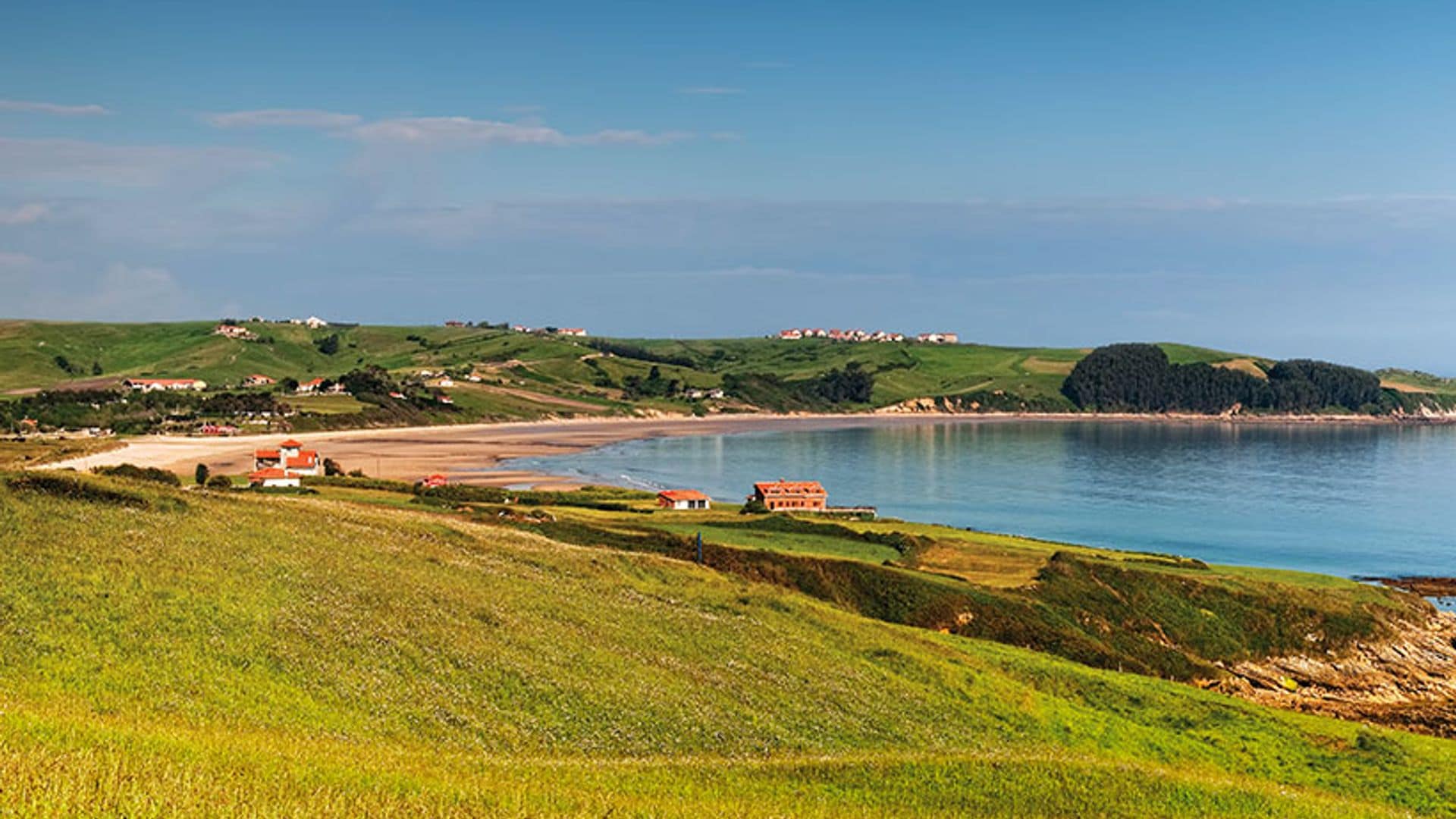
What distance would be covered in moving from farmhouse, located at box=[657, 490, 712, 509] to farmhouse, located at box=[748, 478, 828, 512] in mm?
6755

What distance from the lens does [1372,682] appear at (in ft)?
189

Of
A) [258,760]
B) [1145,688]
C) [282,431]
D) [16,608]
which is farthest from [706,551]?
[282,431]

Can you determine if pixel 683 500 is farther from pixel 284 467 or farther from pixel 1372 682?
pixel 1372 682

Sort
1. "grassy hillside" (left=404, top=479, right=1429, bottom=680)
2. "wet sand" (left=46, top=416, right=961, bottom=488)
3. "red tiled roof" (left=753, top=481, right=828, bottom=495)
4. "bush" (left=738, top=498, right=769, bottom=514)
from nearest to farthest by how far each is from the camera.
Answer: "grassy hillside" (left=404, top=479, right=1429, bottom=680) → "bush" (left=738, top=498, right=769, bottom=514) → "red tiled roof" (left=753, top=481, right=828, bottom=495) → "wet sand" (left=46, top=416, right=961, bottom=488)

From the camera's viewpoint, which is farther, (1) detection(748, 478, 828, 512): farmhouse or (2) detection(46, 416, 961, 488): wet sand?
(2) detection(46, 416, 961, 488): wet sand

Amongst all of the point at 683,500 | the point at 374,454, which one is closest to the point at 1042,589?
the point at 683,500

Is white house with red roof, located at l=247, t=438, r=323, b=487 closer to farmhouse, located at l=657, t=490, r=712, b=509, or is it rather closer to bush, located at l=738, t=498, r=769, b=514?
farmhouse, located at l=657, t=490, r=712, b=509

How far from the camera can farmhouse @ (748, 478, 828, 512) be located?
10656cm

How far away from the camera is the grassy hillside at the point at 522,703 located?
18969 mm

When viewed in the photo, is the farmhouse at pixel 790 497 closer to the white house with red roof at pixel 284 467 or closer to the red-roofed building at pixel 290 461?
the white house with red roof at pixel 284 467

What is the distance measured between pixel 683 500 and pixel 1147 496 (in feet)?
255

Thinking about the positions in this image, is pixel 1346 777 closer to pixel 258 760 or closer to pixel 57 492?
pixel 258 760

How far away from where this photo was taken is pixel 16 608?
27641 mm

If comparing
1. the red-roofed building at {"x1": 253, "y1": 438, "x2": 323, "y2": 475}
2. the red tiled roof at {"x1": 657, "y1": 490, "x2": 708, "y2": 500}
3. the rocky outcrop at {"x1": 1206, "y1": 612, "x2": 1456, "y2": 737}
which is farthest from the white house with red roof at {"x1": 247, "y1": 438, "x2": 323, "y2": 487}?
the rocky outcrop at {"x1": 1206, "y1": 612, "x2": 1456, "y2": 737}
